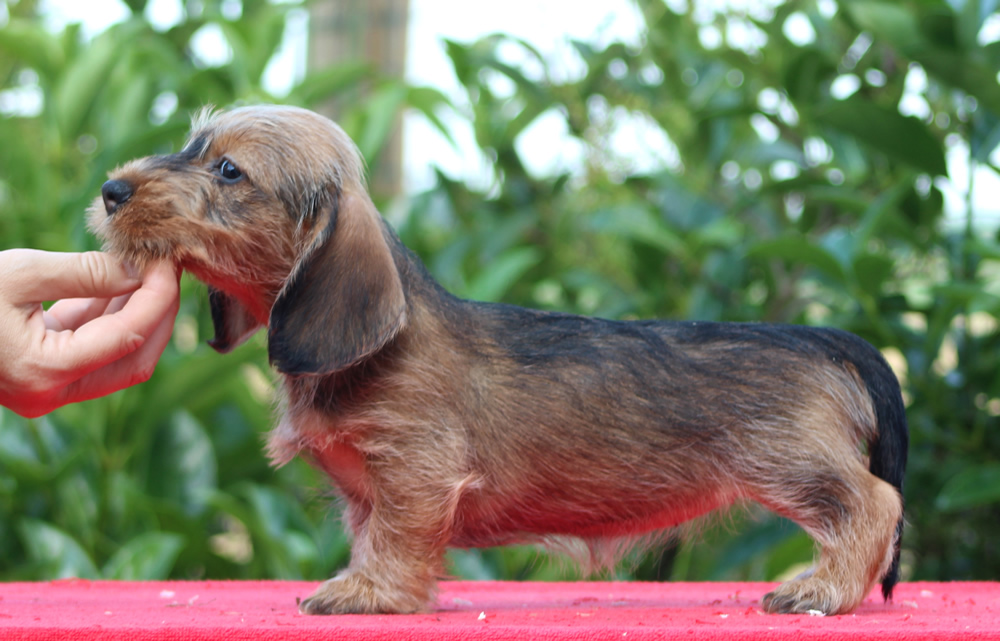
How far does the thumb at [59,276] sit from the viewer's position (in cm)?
162

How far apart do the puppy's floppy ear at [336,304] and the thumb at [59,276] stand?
29 centimetres

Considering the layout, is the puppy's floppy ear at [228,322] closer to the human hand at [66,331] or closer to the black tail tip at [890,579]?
the human hand at [66,331]

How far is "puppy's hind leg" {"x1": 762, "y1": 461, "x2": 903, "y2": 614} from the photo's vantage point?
1.72 meters

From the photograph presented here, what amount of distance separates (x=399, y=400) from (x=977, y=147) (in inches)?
96.2

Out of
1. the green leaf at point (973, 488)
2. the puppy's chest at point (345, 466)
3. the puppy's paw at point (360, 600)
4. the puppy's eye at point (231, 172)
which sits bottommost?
the green leaf at point (973, 488)

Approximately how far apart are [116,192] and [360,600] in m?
0.81

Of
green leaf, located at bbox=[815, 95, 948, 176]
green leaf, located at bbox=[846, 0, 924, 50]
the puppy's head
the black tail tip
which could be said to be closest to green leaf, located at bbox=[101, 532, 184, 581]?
the puppy's head

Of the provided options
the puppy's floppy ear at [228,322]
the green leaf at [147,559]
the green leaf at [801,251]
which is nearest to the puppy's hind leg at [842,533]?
the puppy's floppy ear at [228,322]

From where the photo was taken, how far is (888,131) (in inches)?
122

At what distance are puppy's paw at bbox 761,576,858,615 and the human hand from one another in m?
1.21

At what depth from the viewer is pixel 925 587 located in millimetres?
2428

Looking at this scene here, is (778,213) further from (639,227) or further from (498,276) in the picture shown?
(498,276)

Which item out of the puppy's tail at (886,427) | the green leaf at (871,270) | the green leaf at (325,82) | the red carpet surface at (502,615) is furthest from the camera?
the green leaf at (325,82)

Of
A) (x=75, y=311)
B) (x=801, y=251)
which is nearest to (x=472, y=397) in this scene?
(x=75, y=311)
